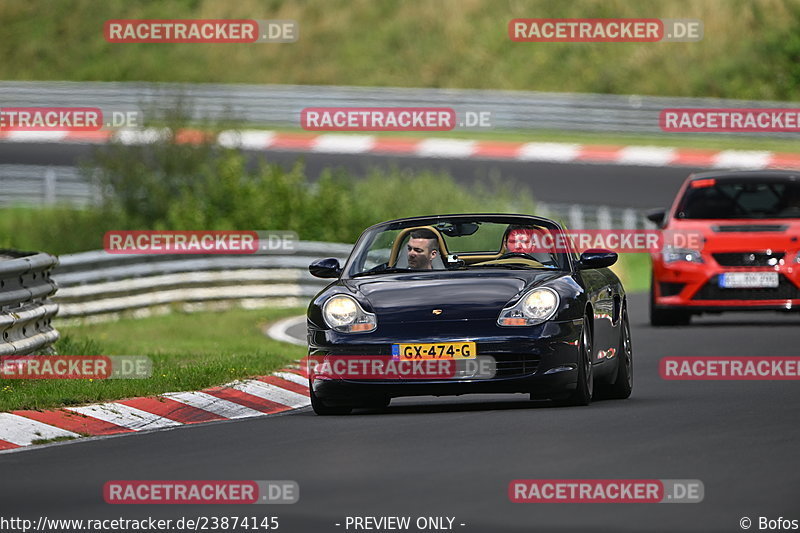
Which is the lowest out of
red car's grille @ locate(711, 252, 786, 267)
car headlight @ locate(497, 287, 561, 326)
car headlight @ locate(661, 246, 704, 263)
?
car headlight @ locate(497, 287, 561, 326)

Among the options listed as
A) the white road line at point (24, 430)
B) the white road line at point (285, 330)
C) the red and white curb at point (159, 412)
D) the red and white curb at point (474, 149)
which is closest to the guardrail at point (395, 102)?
the red and white curb at point (474, 149)

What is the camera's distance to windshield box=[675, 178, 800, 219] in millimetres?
20188

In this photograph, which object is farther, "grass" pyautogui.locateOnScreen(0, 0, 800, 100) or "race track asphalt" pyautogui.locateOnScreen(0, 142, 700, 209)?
"grass" pyautogui.locateOnScreen(0, 0, 800, 100)

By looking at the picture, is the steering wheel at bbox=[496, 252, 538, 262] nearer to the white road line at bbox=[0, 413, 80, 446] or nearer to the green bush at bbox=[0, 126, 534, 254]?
the white road line at bbox=[0, 413, 80, 446]

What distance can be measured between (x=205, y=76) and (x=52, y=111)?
36.2 feet

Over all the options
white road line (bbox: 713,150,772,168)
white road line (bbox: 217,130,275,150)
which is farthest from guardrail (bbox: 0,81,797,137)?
white road line (bbox: 713,150,772,168)

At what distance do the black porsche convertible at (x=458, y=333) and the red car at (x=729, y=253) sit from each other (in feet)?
22.5

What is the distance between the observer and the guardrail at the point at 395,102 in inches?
1607

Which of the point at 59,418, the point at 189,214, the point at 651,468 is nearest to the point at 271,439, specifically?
the point at 59,418

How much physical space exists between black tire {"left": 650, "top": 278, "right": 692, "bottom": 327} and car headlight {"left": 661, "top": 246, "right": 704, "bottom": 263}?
0.37 m

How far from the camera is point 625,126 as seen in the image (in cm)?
4109

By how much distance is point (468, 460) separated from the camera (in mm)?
9633

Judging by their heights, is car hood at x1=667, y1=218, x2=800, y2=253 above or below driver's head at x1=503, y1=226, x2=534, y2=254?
above

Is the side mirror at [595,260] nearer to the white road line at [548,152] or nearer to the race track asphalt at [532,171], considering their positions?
the race track asphalt at [532,171]
